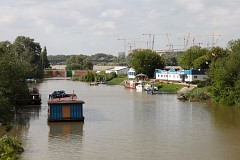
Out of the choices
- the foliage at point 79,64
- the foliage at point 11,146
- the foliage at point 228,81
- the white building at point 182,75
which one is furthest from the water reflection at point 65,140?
the foliage at point 79,64

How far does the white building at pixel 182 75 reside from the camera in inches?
2719

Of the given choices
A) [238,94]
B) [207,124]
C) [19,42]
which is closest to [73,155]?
[207,124]

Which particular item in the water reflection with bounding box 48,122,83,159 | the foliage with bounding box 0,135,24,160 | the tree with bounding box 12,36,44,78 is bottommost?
the water reflection with bounding box 48,122,83,159

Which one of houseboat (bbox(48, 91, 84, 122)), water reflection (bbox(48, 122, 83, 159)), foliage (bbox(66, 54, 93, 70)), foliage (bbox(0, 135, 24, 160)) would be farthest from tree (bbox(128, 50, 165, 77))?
foliage (bbox(0, 135, 24, 160))

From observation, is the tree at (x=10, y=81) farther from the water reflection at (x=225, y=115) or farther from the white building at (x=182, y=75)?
the white building at (x=182, y=75)

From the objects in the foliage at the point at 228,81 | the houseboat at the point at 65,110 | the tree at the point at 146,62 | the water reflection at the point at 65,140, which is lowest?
the water reflection at the point at 65,140

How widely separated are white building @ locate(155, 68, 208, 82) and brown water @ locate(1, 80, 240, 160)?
2737 cm

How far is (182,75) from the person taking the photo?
239ft

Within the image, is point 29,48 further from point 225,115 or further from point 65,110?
point 65,110

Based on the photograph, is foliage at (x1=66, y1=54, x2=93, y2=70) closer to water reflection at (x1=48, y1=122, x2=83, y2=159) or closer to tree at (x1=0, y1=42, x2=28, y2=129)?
tree at (x1=0, y1=42, x2=28, y2=129)

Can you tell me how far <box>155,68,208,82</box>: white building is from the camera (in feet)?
227

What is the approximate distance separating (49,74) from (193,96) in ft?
276

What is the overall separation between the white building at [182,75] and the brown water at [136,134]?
27374 mm

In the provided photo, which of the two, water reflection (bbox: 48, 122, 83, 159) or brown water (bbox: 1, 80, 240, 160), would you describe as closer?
brown water (bbox: 1, 80, 240, 160)
